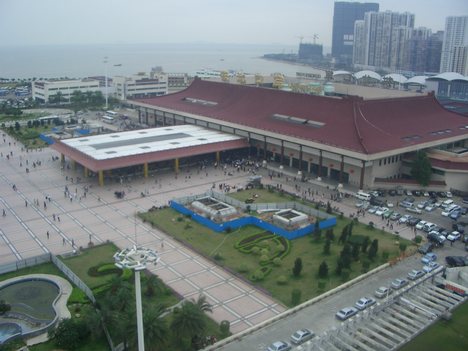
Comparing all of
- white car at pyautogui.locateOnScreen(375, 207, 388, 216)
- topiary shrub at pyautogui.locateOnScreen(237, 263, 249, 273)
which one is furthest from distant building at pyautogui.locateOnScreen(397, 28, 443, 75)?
topiary shrub at pyautogui.locateOnScreen(237, 263, 249, 273)

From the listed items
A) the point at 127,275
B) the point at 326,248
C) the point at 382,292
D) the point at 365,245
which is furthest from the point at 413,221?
the point at 127,275

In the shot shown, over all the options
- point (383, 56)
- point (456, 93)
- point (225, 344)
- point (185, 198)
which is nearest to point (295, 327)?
point (225, 344)

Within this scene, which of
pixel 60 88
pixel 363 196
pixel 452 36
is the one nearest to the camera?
pixel 363 196

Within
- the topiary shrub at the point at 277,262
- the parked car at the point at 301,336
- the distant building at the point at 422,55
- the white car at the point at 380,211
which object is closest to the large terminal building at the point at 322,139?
the white car at the point at 380,211

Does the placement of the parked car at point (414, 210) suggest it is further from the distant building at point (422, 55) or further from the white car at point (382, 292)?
the distant building at point (422, 55)

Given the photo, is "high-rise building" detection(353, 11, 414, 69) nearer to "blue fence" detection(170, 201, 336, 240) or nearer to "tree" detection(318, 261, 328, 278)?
"blue fence" detection(170, 201, 336, 240)

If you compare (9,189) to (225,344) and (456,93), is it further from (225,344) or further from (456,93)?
(456,93)

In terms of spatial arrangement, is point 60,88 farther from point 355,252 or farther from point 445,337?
point 445,337
